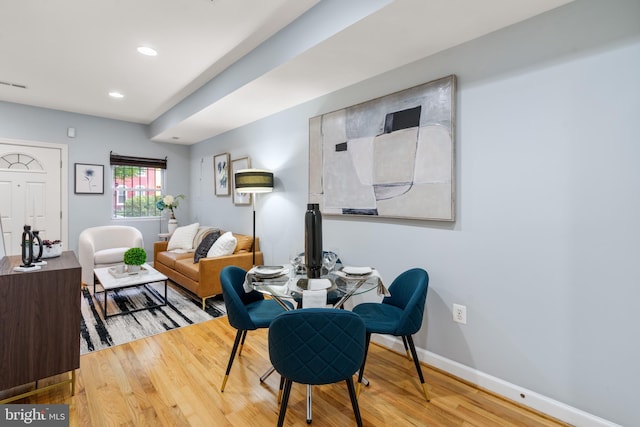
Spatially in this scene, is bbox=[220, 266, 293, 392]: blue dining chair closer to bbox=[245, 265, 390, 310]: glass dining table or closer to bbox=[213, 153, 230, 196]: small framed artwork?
bbox=[245, 265, 390, 310]: glass dining table

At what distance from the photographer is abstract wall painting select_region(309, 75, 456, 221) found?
85.9 inches

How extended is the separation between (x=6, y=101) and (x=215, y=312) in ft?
14.4

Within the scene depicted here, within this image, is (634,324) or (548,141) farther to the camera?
(548,141)

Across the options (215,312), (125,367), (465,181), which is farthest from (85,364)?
(465,181)

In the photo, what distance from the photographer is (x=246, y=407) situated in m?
1.87

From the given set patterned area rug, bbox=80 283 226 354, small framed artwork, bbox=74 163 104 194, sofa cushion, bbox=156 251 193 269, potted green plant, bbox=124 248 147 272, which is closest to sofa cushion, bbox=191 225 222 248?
sofa cushion, bbox=156 251 193 269

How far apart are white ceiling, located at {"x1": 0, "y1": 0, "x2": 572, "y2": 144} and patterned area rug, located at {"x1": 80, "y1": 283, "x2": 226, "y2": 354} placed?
235cm

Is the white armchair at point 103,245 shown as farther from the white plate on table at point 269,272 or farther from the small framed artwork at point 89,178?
the white plate on table at point 269,272

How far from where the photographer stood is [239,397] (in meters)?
1.96

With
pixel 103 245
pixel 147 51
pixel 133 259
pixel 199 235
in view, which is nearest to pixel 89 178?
pixel 103 245

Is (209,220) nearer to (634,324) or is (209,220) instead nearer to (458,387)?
(458,387)

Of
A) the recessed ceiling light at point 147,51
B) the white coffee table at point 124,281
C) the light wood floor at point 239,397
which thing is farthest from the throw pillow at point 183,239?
the recessed ceiling light at point 147,51

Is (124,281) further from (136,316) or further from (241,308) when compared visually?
(241,308)

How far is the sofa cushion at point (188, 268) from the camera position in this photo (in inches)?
141
